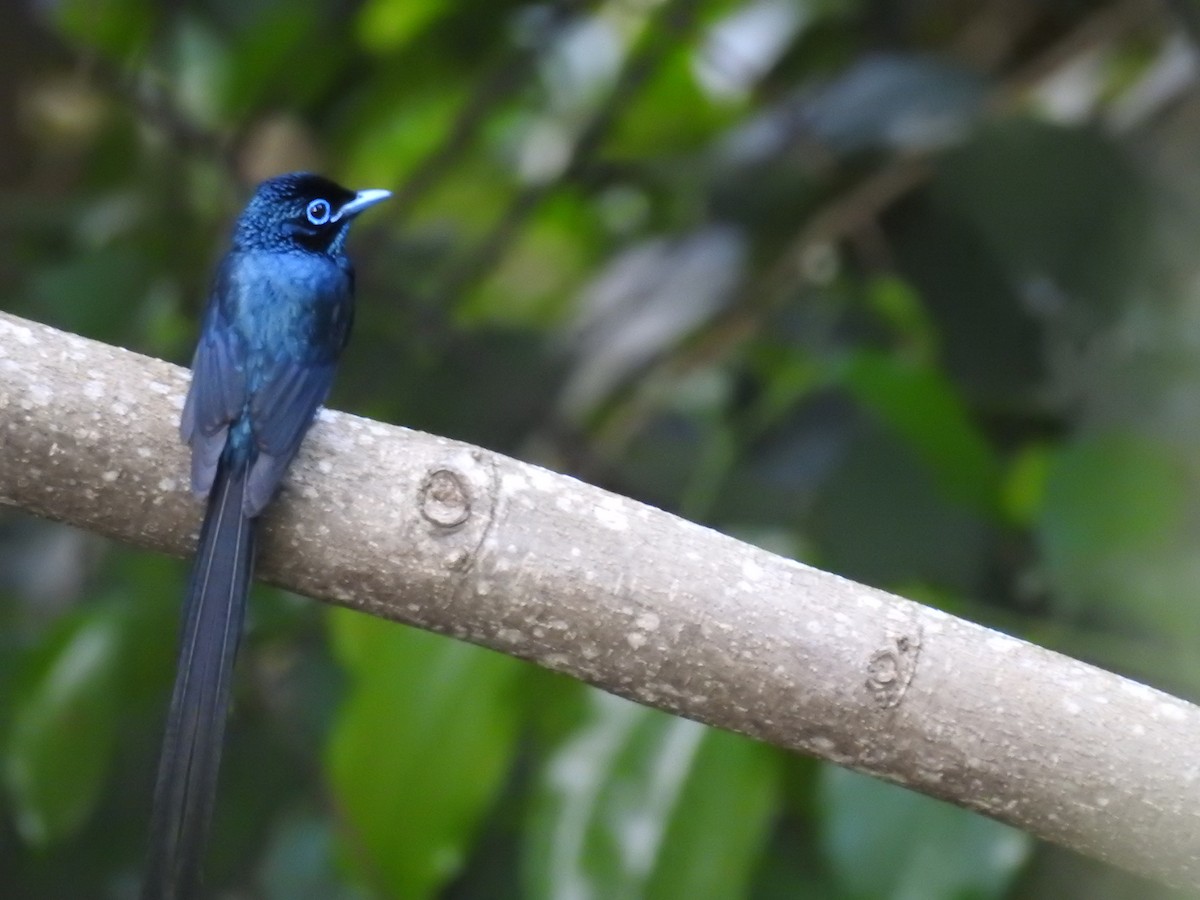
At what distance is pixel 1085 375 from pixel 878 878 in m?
1.29

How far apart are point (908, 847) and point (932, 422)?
2.39 ft

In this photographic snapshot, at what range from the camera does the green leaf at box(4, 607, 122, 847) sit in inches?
97.9

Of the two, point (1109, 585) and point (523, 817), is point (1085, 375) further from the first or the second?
point (523, 817)

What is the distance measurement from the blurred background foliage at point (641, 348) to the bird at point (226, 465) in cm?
54

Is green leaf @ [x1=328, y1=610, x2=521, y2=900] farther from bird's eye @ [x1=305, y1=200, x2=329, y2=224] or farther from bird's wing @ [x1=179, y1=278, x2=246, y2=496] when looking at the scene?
bird's eye @ [x1=305, y1=200, x2=329, y2=224]

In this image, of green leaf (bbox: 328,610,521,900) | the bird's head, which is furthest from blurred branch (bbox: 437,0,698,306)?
green leaf (bbox: 328,610,521,900)

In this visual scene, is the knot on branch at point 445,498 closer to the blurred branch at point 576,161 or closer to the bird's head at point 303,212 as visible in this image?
the bird's head at point 303,212

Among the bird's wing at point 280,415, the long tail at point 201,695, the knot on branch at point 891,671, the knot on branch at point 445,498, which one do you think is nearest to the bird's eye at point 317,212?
the bird's wing at point 280,415

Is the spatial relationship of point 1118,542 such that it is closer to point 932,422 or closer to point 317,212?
point 932,422

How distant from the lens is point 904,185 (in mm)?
3521

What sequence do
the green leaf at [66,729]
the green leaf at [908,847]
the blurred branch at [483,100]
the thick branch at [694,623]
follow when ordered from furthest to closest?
the blurred branch at [483,100]
the green leaf at [66,729]
the green leaf at [908,847]
the thick branch at [694,623]

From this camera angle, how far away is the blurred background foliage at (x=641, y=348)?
2.37 m

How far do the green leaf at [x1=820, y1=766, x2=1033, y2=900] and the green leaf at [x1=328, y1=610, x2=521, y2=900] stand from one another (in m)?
0.52

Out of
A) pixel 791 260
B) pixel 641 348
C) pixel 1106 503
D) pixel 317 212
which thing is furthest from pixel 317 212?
pixel 1106 503
